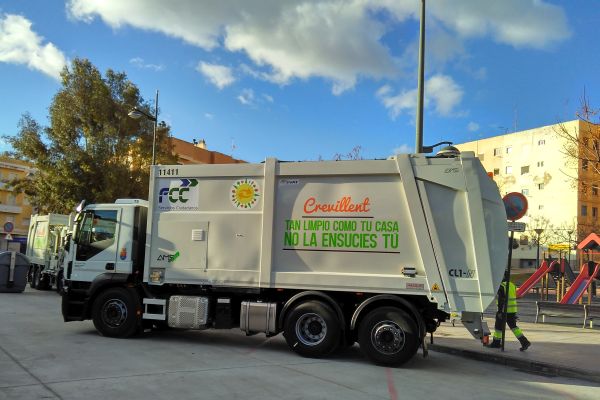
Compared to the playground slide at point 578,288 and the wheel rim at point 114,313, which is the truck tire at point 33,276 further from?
the playground slide at point 578,288

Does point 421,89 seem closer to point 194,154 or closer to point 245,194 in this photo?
point 245,194

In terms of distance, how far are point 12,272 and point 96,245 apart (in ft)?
37.5

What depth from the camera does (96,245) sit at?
33.3 feet

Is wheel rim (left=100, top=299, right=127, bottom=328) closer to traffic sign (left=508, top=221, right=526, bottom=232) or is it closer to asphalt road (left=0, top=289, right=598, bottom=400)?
asphalt road (left=0, top=289, right=598, bottom=400)

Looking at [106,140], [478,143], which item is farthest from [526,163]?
[106,140]

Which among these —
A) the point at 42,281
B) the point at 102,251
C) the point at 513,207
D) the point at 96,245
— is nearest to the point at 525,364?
the point at 513,207

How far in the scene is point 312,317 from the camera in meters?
8.51

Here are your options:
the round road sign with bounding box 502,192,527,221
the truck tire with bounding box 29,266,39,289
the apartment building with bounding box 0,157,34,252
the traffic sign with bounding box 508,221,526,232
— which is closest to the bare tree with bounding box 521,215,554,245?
the truck tire with bounding box 29,266,39,289

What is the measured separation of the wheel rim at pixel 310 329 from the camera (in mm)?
8492

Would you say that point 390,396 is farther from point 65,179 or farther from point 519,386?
point 65,179

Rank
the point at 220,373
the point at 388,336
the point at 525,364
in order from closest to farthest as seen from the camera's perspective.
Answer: the point at 220,373
the point at 388,336
the point at 525,364

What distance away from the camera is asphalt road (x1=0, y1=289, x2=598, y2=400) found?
6094 mm

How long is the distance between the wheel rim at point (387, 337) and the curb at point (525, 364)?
246 centimetres

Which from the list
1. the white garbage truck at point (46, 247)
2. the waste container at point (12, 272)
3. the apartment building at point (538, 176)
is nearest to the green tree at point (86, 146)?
the white garbage truck at point (46, 247)
